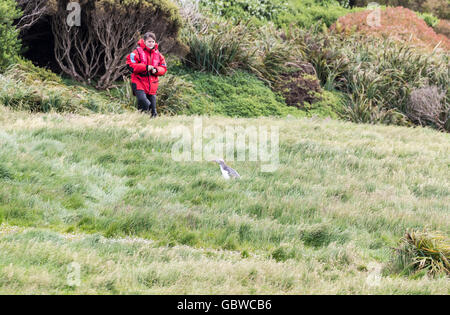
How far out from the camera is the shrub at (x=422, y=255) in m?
5.04

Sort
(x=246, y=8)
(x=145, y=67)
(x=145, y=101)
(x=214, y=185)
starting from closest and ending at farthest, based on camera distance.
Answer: (x=214, y=185) < (x=145, y=67) < (x=145, y=101) < (x=246, y=8)

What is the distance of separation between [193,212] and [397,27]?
58.2 feet

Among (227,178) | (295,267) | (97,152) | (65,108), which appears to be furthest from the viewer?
(65,108)

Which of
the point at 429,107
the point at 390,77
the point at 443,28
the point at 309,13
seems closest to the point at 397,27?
the point at 309,13

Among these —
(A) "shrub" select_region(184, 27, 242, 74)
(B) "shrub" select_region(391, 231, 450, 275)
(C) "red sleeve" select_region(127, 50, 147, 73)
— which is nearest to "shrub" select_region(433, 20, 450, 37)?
(A) "shrub" select_region(184, 27, 242, 74)

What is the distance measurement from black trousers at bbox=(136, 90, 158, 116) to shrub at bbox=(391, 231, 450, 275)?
6441 millimetres

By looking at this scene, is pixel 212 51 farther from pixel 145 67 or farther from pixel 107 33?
pixel 145 67

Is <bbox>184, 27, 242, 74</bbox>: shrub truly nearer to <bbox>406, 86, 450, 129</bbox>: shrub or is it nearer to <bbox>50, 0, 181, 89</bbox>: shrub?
<bbox>50, 0, 181, 89</bbox>: shrub

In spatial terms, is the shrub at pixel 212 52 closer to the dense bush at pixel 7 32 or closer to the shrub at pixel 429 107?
the dense bush at pixel 7 32

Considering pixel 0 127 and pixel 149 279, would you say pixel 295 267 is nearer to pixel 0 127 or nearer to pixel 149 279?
pixel 149 279

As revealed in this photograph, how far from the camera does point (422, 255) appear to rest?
5195mm

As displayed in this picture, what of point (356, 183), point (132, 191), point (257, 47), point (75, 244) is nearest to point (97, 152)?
point (132, 191)

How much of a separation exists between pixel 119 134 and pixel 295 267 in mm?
4445

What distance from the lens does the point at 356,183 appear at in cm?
774
